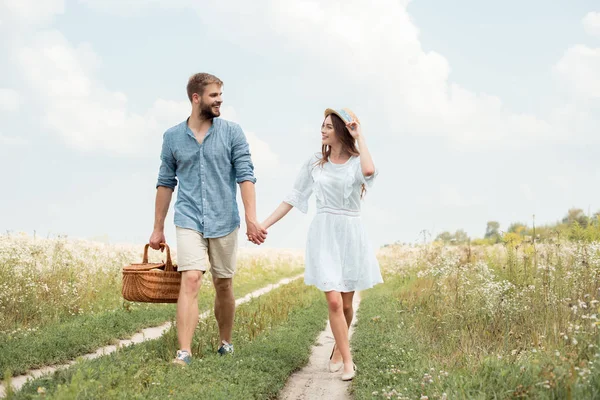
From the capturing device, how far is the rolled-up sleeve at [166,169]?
7.20m

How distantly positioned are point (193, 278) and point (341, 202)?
72.8 inches

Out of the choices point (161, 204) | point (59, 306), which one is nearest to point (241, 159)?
point (161, 204)

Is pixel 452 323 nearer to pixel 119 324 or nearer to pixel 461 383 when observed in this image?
pixel 461 383

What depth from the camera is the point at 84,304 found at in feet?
37.4

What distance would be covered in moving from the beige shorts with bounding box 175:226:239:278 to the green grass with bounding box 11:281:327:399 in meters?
0.95

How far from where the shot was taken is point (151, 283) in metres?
6.83

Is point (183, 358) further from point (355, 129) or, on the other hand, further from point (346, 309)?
point (355, 129)

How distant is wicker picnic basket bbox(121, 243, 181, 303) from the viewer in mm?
6812

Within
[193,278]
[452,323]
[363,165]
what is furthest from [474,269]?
[193,278]

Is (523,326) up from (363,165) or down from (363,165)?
down

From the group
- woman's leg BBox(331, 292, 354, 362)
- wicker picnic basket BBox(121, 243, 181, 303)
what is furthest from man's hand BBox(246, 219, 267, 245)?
woman's leg BBox(331, 292, 354, 362)

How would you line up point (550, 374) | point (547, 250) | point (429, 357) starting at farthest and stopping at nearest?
point (547, 250) < point (429, 357) < point (550, 374)

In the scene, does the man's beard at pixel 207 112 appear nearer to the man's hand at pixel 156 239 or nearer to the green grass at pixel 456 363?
the man's hand at pixel 156 239

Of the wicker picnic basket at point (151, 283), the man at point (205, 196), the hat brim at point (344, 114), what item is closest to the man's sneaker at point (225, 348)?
the man at point (205, 196)
